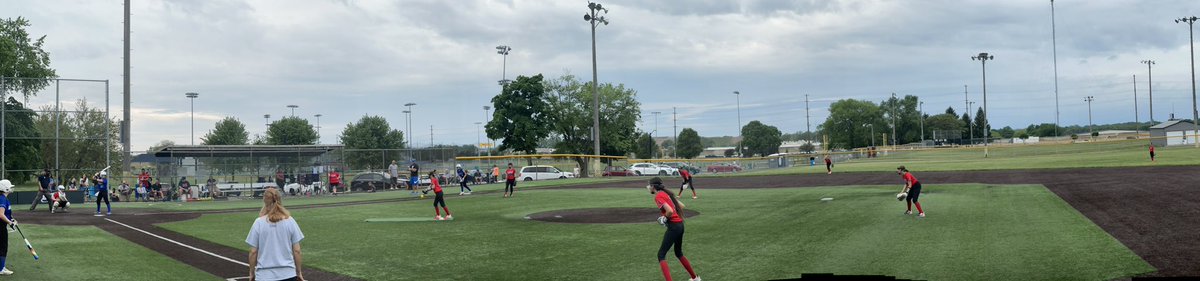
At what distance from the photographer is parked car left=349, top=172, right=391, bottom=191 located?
45.3 metres

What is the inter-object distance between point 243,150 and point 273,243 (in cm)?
3896

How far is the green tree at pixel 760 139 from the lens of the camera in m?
179

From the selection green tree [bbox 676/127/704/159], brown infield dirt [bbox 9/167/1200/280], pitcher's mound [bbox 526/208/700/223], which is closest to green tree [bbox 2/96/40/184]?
brown infield dirt [bbox 9/167/1200/280]

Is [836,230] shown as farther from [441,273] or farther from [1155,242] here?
[441,273]

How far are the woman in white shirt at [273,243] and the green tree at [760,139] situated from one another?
172953 millimetres

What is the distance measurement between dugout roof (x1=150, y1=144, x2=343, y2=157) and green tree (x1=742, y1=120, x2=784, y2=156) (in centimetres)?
14281

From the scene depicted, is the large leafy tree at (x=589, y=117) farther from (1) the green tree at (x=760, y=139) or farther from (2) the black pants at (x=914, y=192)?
(1) the green tree at (x=760, y=139)

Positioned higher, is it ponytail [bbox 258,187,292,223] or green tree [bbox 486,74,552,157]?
green tree [bbox 486,74,552,157]

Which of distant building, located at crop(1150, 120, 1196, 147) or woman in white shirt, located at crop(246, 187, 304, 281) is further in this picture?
distant building, located at crop(1150, 120, 1196, 147)

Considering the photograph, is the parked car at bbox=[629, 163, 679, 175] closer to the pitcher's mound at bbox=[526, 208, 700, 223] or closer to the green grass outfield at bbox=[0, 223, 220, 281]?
the pitcher's mound at bbox=[526, 208, 700, 223]

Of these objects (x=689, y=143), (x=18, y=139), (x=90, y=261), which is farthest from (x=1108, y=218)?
(x=689, y=143)

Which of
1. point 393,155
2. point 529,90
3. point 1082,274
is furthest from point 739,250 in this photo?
point 529,90

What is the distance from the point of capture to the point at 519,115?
74.1 m

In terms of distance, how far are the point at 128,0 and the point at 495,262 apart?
32693mm
